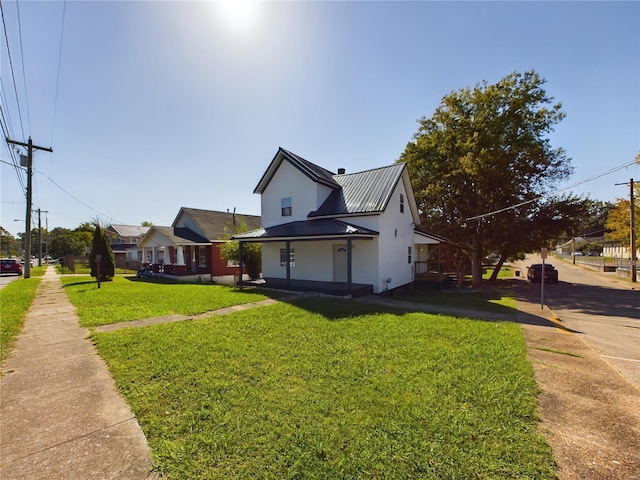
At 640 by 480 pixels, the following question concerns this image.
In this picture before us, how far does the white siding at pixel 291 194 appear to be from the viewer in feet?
54.6

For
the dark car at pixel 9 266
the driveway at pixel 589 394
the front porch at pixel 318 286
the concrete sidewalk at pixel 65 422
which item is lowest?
the driveway at pixel 589 394

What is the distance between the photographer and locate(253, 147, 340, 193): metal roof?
53.6ft

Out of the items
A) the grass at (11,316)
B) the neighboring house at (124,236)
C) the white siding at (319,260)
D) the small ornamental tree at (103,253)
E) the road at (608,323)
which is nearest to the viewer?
the road at (608,323)

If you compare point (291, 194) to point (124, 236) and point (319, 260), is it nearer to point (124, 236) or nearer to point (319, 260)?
point (319, 260)

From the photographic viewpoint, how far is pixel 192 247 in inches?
960

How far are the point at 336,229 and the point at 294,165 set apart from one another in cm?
555

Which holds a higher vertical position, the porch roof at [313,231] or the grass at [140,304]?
the porch roof at [313,231]

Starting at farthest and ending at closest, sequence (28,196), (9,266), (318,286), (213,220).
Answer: (9,266) < (213,220) < (28,196) < (318,286)

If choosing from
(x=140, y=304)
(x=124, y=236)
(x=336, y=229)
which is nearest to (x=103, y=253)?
(x=140, y=304)

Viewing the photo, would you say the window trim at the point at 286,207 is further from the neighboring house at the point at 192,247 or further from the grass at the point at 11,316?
the grass at the point at 11,316

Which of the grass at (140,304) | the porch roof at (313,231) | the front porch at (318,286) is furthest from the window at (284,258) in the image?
the grass at (140,304)

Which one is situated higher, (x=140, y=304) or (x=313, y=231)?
(x=313, y=231)

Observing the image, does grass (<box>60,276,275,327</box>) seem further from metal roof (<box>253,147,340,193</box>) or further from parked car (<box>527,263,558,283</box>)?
parked car (<box>527,263,558,283</box>)

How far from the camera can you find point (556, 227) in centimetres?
1995
